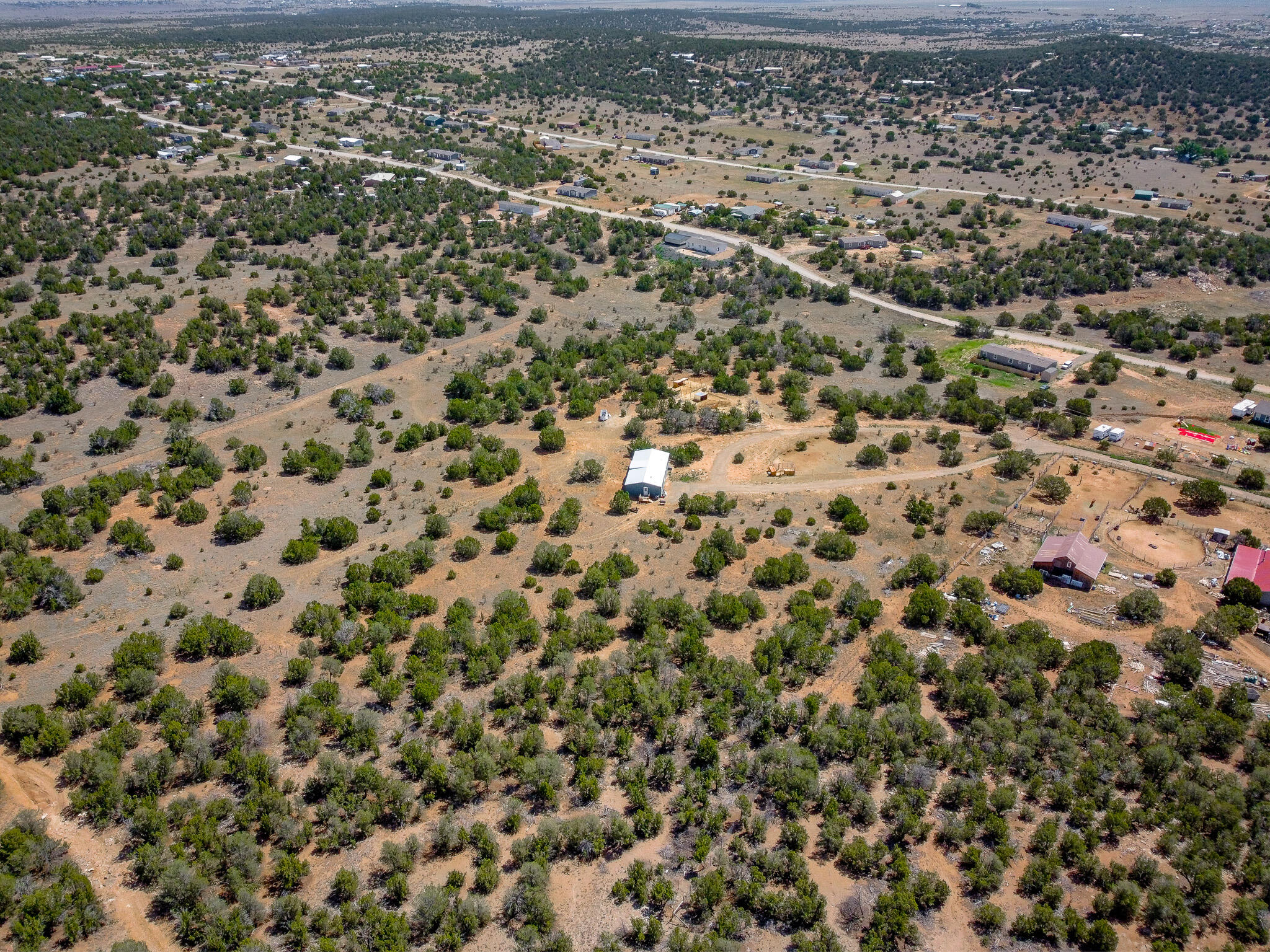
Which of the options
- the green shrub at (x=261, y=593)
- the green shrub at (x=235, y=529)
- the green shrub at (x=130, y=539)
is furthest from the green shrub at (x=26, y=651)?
the green shrub at (x=235, y=529)

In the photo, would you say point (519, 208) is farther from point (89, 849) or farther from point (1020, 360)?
point (89, 849)

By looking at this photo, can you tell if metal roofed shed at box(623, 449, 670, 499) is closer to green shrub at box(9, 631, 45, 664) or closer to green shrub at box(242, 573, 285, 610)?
green shrub at box(242, 573, 285, 610)

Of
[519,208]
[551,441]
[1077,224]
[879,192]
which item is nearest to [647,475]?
[551,441]

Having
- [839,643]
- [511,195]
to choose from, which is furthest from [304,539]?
[511,195]

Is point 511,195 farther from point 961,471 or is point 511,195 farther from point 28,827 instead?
point 28,827

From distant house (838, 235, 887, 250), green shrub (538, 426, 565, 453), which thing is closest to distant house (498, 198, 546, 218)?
distant house (838, 235, 887, 250)

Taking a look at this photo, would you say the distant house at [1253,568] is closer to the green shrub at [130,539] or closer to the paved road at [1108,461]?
the paved road at [1108,461]
